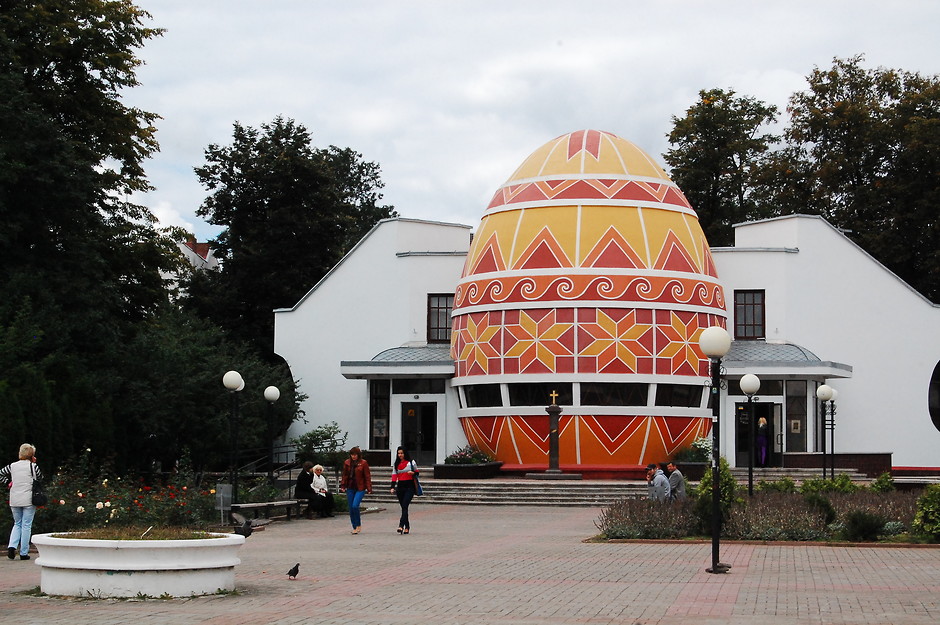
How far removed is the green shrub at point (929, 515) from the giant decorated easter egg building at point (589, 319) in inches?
787

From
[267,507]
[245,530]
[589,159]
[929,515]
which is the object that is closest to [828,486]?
[929,515]

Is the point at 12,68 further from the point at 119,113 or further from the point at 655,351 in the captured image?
the point at 655,351

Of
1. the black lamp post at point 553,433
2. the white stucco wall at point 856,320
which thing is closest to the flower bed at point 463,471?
the black lamp post at point 553,433

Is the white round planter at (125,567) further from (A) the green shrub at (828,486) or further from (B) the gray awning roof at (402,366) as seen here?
(B) the gray awning roof at (402,366)

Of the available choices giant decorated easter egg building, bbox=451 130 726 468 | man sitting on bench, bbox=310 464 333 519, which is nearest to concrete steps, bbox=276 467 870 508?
giant decorated easter egg building, bbox=451 130 726 468

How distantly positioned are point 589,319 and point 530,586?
1042 inches

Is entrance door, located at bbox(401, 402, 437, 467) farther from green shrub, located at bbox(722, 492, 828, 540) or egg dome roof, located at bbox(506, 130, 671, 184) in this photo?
green shrub, located at bbox(722, 492, 828, 540)

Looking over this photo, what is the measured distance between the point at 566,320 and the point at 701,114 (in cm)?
2033

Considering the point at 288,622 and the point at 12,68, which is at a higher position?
the point at 12,68

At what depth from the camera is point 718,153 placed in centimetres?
5753

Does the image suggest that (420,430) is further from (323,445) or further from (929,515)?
(929,515)

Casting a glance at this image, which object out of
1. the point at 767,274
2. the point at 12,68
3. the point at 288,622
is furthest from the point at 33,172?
the point at 767,274

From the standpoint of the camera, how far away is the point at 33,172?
32094 mm

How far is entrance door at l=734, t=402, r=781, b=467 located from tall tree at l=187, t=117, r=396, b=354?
21740 millimetres
